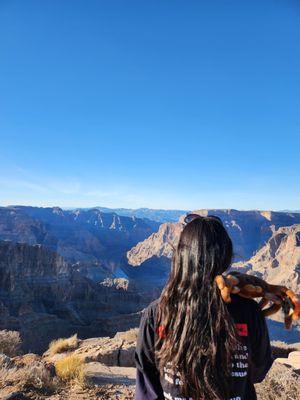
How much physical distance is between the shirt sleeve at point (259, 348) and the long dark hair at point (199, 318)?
0.16 m

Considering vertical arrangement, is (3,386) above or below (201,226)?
below

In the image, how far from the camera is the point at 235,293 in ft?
6.18

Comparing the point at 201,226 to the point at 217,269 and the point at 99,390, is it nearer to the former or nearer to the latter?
the point at 217,269

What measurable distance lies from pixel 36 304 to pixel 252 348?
4649cm

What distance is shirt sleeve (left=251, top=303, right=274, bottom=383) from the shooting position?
1.95 meters

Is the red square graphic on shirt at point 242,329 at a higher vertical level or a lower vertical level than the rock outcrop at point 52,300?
higher

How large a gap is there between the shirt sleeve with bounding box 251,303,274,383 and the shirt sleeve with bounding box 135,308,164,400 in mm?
471

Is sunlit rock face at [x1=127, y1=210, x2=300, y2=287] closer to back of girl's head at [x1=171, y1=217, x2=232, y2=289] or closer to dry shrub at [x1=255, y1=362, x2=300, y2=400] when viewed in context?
dry shrub at [x1=255, y1=362, x2=300, y2=400]

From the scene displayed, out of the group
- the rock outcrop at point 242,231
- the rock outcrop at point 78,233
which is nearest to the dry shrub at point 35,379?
the rock outcrop at point 78,233

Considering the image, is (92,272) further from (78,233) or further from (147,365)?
(147,365)

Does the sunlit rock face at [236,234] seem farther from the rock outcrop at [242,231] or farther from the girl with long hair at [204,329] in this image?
the girl with long hair at [204,329]

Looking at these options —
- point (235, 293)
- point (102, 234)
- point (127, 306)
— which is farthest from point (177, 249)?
point (102, 234)

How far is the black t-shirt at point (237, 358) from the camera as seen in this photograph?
192 centimetres

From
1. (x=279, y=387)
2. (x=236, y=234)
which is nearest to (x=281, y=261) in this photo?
(x=236, y=234)
